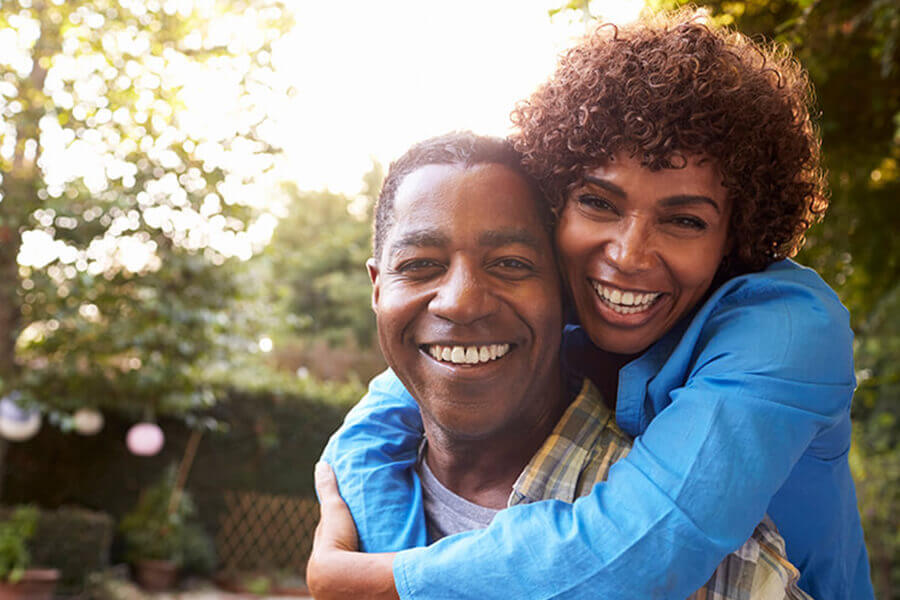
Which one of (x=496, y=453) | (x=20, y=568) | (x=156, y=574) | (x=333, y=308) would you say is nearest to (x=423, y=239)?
(x=496, y=453)

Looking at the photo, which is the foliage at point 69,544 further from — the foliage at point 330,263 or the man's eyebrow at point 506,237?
the foliage at point 330,263

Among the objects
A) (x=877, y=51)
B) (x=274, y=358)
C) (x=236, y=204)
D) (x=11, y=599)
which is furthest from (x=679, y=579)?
(x=274, y=358)

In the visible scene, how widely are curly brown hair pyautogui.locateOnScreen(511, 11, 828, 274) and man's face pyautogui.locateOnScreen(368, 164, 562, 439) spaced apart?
0.14 metres

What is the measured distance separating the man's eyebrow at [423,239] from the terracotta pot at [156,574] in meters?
12.8

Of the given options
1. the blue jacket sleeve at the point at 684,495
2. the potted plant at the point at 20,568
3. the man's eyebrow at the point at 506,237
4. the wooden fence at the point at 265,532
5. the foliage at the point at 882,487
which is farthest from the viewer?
the wooden fence at the point at 265,532

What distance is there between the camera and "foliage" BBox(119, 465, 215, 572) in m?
13.3

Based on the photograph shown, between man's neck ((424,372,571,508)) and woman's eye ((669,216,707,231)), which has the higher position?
woman's eye ((669,216,707,231))

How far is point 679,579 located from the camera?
4.39 ft

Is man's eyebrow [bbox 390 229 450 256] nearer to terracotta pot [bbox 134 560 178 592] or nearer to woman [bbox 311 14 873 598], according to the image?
woman [bbox 311 14 873 598]

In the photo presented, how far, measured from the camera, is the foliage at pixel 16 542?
10.6m

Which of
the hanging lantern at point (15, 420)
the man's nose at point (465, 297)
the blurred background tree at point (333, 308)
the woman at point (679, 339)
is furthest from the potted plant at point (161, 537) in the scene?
the blurred background tree at point (333, 308)

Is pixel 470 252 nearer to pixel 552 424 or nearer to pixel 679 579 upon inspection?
pixel 552 424

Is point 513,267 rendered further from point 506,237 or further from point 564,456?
point 564,456

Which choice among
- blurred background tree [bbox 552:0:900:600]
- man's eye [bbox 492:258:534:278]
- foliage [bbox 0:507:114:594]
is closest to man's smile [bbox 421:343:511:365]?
man's eye [bbox 492:258:534:278]
